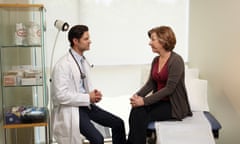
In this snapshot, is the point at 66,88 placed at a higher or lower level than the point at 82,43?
lower

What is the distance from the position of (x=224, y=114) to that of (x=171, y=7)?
52.6 inches

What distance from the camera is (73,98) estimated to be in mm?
2459

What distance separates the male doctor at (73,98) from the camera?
2457 mm

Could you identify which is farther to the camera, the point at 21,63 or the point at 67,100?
the point at 21,63

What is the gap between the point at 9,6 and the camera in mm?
2600

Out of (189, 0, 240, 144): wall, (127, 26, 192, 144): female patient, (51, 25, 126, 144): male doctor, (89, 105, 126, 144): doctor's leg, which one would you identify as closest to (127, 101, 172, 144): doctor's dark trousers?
(127, 26, 192, 144): female patient

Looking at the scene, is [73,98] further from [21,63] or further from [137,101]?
[21,63]

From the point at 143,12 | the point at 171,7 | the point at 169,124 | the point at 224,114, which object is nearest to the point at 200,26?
the point at 171,7

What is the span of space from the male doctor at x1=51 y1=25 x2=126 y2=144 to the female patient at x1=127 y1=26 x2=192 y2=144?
0.32 metres

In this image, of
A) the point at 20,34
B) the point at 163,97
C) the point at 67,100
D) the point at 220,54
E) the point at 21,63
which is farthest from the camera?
the point at 220,54

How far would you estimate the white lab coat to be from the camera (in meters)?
2.45

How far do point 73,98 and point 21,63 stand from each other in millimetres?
769

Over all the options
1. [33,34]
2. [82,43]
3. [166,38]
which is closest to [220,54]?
[166,38]

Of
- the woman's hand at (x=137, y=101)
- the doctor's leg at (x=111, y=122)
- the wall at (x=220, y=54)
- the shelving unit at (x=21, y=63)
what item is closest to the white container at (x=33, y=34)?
the shelving unit at (x=21, y=63)
